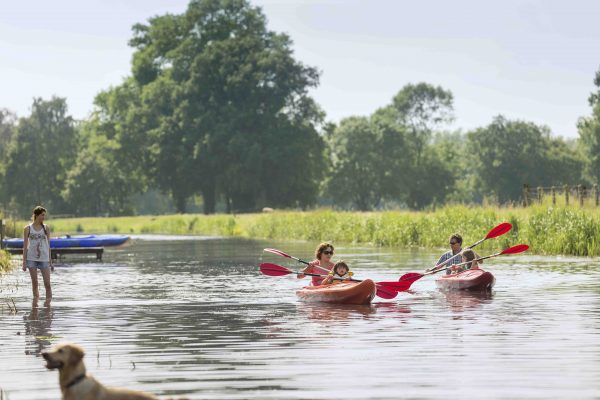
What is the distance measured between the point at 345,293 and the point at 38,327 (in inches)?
232

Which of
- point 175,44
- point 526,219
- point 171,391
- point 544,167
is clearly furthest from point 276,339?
point 544,167

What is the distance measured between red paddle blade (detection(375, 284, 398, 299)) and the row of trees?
66836 mm

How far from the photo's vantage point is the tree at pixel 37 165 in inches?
4983

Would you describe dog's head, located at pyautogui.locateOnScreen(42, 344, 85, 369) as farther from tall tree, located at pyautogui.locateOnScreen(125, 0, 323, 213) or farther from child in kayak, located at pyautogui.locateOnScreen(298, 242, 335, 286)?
tall tree, located at pyautogui.locateOnScreen(125, 0, 323, 213)

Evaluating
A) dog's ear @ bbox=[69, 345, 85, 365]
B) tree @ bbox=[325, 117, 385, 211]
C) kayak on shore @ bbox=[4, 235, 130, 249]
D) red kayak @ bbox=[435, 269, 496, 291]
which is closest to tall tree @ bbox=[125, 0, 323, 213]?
tree @ bbox=[325, 117, 385, 211]

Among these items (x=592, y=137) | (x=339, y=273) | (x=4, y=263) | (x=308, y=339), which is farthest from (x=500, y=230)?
(x=592, y=137)

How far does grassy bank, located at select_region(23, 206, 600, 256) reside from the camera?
35.8m

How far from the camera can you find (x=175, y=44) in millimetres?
98938

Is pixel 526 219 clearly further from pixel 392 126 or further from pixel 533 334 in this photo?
pixel 392 126

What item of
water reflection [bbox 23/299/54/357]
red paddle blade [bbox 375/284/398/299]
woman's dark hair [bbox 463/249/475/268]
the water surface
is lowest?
the water surface

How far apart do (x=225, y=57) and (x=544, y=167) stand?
4245 centimetres

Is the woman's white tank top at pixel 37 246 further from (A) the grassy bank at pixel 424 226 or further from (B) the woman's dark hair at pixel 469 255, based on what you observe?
(A) the grassy bank at pixel 424 226

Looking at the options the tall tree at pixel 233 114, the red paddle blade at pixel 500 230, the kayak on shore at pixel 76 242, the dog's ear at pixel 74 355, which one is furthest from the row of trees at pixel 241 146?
the dog's ear at pixel 74 355

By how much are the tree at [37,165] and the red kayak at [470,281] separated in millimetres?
101224
